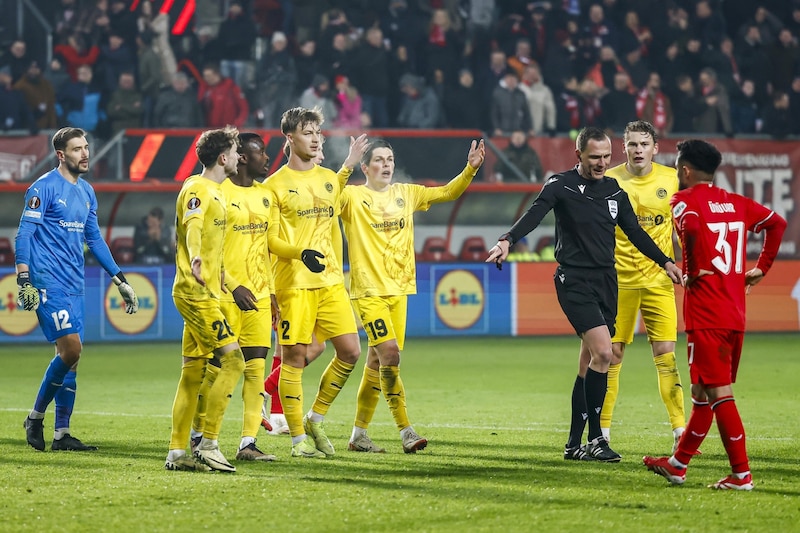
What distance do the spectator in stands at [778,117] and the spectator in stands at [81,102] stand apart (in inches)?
447

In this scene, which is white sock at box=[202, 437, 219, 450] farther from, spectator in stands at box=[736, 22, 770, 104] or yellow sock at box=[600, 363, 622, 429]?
spectator in stands at box=[736, 22, 770, 104]

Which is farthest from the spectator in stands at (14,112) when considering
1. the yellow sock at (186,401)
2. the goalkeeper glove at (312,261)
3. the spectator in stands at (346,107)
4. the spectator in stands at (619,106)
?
the yellow sock at (186,401)

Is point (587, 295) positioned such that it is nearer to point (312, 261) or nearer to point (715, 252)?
point (715, 252)

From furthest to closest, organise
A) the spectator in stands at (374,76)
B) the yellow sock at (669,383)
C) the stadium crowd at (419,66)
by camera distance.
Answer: the spectator in stands at (374,76) → the stadium crowd at (419,66) → the yellow sock at (669,383)

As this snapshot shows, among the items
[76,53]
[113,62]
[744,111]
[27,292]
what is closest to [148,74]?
[113,62]

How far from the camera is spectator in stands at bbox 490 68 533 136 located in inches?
798

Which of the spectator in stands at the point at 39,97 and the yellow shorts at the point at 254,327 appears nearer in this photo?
the yellow shorts at the point at 254,327

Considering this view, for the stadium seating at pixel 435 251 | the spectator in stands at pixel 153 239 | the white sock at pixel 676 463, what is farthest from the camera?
the stadium seating at pixel 435 251

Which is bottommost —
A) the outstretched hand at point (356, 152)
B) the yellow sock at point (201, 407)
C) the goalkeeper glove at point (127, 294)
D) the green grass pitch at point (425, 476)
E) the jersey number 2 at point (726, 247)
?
the green grass pitch at point (425, 476)

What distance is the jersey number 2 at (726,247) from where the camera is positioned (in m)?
6.41

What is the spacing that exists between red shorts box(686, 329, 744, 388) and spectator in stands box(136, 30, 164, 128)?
48.1ft

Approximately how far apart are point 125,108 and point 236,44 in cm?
235

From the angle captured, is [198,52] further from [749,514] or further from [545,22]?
[749,514]

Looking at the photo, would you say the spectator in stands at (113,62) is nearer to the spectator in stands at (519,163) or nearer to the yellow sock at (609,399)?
the spectator in stands at (519,163)
